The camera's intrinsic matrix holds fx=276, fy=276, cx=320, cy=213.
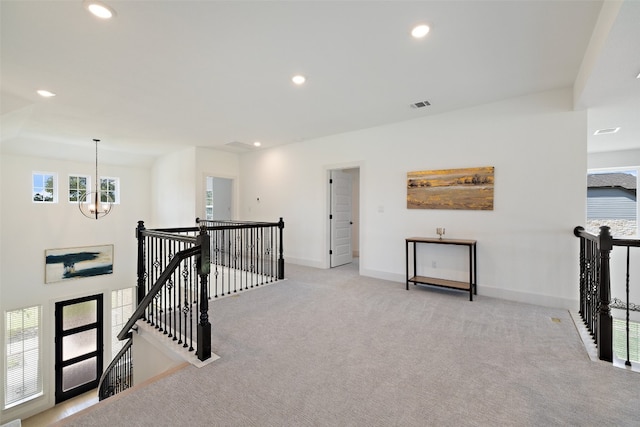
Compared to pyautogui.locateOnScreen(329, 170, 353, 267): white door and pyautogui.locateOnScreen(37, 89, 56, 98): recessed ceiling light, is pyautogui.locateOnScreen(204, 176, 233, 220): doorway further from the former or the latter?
pyautogui.locateOnScreen(37, 89, 56, 98): recessed ceiling light

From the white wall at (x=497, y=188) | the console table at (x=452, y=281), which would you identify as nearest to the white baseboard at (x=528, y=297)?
the white wall at (x=497, y=188)

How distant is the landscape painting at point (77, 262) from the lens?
736 centimetres

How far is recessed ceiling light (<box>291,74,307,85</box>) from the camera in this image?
3.43 metres

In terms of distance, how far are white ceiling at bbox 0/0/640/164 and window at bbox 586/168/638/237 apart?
1620 millimetres

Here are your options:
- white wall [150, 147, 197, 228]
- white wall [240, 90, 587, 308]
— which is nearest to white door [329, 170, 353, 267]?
white wall [240, 90, 587, 308]

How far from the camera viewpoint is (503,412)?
5.92ft

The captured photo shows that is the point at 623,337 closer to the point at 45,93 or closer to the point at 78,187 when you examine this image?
the point at 45,93

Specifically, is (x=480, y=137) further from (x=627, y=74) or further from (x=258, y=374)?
(x=258, y=374)

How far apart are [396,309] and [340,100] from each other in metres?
3.11

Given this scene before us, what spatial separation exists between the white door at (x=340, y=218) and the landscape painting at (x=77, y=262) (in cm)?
711

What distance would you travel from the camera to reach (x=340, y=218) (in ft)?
A: 21.5

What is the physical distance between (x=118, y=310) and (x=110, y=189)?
382cm

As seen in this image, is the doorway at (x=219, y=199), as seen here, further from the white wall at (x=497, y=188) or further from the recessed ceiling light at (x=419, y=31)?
the recessed ceiling light at (x=419, y=31)

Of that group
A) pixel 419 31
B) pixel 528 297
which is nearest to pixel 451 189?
pixel 528 297
